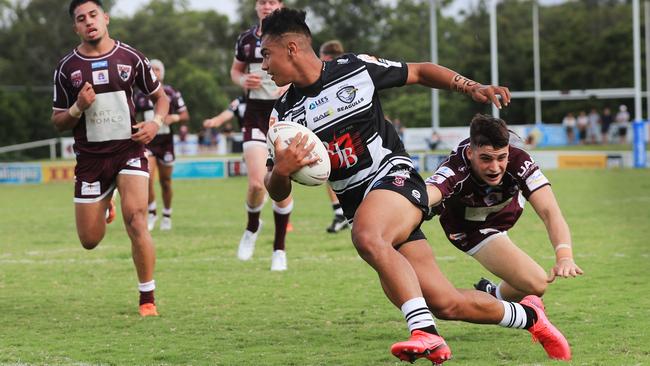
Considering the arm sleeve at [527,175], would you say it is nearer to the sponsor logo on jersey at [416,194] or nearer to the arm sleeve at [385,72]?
the sponsor logo on jersey at [416,194]

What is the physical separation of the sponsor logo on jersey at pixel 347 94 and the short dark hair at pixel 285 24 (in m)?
0.38

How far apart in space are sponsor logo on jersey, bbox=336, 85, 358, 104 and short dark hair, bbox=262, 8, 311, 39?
14.9 inches

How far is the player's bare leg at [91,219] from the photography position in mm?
8250

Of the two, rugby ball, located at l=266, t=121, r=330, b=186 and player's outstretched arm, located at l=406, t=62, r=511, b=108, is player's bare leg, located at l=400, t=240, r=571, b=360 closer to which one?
rugby ball, located at l=266, t=121, r=330, b=186

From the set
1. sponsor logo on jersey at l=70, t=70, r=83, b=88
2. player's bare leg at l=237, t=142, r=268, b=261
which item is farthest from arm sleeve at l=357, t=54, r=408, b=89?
player's bare leg at l=237, t=142, r=268, b=261

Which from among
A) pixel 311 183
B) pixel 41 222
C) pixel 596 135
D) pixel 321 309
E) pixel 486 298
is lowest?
pixel 596 135

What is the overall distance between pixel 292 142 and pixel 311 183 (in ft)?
0.92

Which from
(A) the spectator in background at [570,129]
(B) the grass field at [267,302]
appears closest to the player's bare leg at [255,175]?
(B) the grass field at [267,302]

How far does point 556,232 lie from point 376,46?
7671cm

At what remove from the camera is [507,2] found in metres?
85.4

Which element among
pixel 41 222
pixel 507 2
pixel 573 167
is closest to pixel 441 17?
pixel 507 2

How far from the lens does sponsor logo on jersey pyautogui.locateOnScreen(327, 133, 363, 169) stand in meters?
6.23

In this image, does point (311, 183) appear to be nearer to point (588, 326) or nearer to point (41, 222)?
point (588, 326)

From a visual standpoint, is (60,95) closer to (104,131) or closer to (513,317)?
(104,131)
